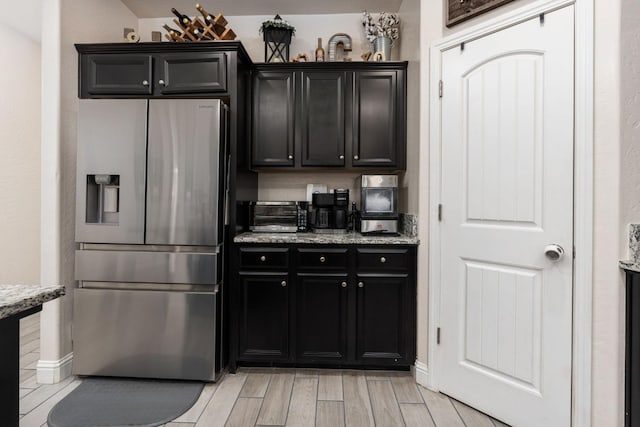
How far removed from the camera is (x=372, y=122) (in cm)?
266

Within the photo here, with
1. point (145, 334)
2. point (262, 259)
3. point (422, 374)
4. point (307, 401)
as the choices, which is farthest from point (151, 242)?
point (422, 374)

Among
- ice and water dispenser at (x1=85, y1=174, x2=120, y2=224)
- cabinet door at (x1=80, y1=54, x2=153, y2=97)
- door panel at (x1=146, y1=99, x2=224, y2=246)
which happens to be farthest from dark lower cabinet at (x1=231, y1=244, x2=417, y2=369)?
cabinet door at (x1=80, y1=54, x2=153, y2=97)

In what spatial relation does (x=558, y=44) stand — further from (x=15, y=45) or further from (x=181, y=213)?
(x=15, y=45)

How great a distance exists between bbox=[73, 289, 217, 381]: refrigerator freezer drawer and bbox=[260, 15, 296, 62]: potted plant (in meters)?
1.97

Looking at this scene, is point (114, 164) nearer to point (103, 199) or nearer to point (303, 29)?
point (103, 199)

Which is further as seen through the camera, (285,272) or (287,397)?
(285,272)

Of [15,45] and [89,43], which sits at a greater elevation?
[15,45]

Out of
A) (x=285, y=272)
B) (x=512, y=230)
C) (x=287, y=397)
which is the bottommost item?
(x=287, y=397)

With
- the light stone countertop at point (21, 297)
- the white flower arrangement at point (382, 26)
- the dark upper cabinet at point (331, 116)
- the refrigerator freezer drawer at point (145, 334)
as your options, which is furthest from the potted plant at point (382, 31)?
the light stone countertop at point (21, 297)

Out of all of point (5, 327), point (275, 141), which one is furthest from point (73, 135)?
point (5, 327)

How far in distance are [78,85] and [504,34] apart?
110 inches

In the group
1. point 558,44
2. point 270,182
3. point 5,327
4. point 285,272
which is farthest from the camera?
point 270,182

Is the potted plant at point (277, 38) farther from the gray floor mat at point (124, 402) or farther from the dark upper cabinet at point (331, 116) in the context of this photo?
the gray floor mat at point (124, 402)

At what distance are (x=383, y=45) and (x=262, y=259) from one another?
1.94 metres
